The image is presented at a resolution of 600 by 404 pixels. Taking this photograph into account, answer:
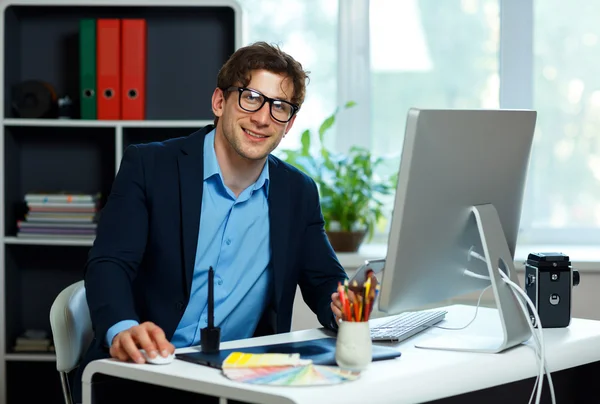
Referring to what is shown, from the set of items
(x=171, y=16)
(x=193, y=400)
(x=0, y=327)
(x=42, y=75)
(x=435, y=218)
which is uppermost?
(x=171, y=16)

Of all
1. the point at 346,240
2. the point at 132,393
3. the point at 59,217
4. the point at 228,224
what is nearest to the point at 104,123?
the point at 59,217

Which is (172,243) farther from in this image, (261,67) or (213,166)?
(261,67)

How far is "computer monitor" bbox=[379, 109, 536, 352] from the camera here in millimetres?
1551

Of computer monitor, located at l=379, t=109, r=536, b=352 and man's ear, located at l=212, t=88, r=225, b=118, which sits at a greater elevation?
man's ear, located at l=212, t=88, r=225, b=118

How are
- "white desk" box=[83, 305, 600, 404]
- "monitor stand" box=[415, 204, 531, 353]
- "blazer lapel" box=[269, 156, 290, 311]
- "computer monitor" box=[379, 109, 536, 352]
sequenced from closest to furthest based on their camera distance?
"white desk" box=[83, 305, 600, 404]
"computer monitor" box=[379, 109, 536, 352]
"monitor stand" box=[415, 204, 531, 353]
"blazer lapel" box=[269, 156, 290, 311]

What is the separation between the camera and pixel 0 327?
321 centimetres

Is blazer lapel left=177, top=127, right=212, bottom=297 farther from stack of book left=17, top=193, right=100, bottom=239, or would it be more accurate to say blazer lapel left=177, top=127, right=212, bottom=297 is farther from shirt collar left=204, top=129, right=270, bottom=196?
stack of book left=17, top=193, right=100, bottom=239

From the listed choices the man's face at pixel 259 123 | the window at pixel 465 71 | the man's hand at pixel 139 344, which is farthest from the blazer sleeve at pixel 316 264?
the window at pixel 465 71

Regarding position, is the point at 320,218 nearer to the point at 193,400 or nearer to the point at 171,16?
the point at 193,400

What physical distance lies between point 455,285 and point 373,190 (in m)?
1.72

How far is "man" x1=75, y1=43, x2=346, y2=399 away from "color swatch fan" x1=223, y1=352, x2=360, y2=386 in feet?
1.26

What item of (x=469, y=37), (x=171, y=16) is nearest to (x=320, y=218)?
(x=171, y=16)

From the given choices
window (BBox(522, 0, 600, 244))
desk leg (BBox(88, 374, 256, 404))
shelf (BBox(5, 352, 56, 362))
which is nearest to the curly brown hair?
desk leg (BBox(88, 374, 256, 404))

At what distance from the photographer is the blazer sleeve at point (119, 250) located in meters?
1.72
